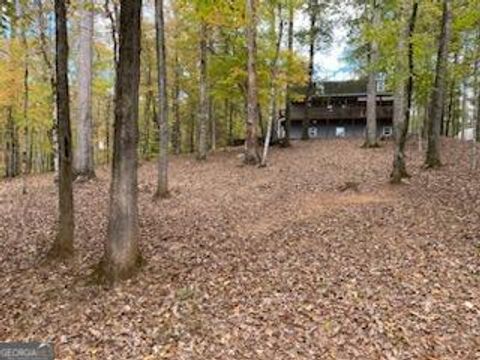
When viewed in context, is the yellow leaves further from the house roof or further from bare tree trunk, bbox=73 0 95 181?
the house roof

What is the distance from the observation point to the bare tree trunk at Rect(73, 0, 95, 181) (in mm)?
18844

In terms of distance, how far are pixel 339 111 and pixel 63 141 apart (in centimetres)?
3379

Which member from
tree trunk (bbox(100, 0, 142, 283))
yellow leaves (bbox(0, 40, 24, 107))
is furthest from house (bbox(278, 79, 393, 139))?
tree trunk (bbox(100, 0, 142, 283))

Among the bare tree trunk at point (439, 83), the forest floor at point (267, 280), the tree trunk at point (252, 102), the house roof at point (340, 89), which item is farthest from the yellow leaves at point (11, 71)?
the house roof at point (340, 89)

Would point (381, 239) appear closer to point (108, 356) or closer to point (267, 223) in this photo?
point (267, 223)

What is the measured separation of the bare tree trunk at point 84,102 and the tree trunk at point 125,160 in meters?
10.5

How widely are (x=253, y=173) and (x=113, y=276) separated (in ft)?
38.0

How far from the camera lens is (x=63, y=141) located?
374 inches

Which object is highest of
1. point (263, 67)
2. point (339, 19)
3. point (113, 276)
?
point (339, 19)

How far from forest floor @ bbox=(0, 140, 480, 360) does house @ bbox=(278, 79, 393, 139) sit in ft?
86.0

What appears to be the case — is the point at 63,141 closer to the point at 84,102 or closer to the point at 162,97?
the point at 162,97

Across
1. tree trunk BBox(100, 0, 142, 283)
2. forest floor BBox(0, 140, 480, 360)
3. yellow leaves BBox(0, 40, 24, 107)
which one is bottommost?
forest floor BBox(0, 140, 480, 360)

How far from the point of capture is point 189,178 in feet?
63.4

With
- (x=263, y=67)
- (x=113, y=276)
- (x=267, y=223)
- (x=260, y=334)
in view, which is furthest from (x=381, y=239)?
(x=263, y=67)
